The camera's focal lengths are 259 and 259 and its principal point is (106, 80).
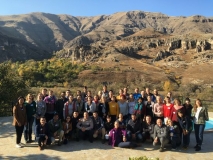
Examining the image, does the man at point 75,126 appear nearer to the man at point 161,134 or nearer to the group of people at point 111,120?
the group of people at point 111,120

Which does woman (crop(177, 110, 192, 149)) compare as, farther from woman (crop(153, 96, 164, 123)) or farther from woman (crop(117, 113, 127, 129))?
woman (crop(117, 113, 127, 129))

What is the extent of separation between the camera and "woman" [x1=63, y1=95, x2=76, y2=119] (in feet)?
30.2

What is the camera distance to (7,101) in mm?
15438

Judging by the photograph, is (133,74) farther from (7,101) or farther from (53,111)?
(53,111)

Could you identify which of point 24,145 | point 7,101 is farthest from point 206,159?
point 7,101

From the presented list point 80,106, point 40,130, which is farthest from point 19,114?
point 80,106

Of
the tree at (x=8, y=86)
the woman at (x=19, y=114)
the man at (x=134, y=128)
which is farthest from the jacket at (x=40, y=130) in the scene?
the tree at (x=8, y=86)

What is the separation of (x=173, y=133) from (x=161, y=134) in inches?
16.2

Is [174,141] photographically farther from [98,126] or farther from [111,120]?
[98,126]

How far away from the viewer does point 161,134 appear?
27.2 ft

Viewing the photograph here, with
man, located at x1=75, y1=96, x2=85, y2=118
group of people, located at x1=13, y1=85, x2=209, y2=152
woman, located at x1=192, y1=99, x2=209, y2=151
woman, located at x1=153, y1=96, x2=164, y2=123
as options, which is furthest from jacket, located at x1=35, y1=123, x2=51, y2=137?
woman, located at x1=192, y1=99, x2=209, y2=151

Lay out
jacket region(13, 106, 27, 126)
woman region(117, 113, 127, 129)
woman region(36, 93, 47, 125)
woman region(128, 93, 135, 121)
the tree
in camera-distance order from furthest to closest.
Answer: the tree
woman region(128, 93, 135, 121)
woman region(36, 93, 47, 125)
woman region(117, 113, 127, 129)
jacket region(13, 106, 27, 126)

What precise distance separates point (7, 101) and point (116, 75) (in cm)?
4648

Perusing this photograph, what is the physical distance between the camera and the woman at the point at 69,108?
9.21 meters
